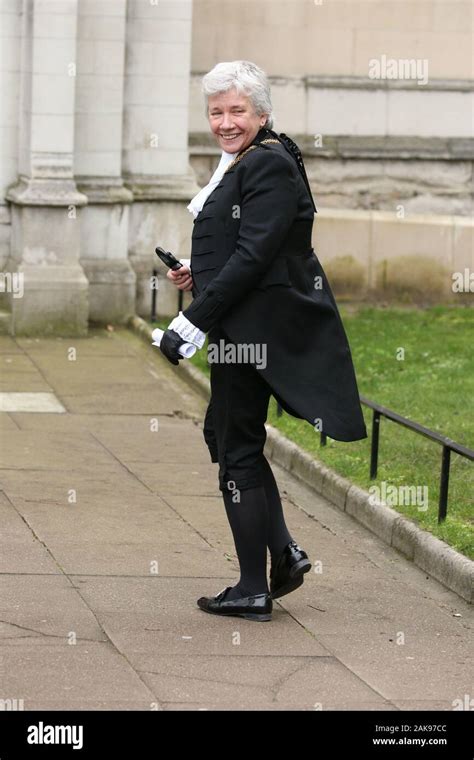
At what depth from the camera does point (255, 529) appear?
6.28 m

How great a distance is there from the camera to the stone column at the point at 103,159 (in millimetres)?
14633

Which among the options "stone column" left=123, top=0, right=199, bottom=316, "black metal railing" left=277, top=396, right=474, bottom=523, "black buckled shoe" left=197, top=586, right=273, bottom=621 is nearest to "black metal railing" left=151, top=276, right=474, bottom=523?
"black metal railing" left=277, top=396, right=474, bottom=523

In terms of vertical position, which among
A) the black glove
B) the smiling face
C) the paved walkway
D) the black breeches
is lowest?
the paved walkway

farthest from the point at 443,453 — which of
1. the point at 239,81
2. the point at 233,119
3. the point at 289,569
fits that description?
the point at 239,81

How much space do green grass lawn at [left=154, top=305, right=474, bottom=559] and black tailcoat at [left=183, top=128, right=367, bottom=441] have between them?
1495 millimetres

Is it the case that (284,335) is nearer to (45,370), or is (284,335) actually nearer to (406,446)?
(406,446)

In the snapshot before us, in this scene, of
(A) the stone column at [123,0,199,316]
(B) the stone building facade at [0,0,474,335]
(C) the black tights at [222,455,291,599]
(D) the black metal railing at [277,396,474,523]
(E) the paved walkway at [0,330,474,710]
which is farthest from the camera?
(A) the stone column at [123,0,199,316]

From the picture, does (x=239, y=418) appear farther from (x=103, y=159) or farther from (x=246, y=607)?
(x=103, y=159)

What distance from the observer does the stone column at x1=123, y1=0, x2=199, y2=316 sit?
15.0m

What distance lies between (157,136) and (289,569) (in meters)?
9.56

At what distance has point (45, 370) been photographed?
12.7 m

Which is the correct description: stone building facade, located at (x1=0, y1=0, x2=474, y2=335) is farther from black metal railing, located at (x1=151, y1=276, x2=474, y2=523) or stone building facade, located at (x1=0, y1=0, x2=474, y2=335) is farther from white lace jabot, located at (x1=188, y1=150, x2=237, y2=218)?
white lace jabot, located at (x1=188, y1=150, x2=237, y2=218)

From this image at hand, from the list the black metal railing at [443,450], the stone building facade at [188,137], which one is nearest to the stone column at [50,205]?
A: the stone building facade at [188,137]

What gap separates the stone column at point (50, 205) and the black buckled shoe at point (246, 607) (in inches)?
320
